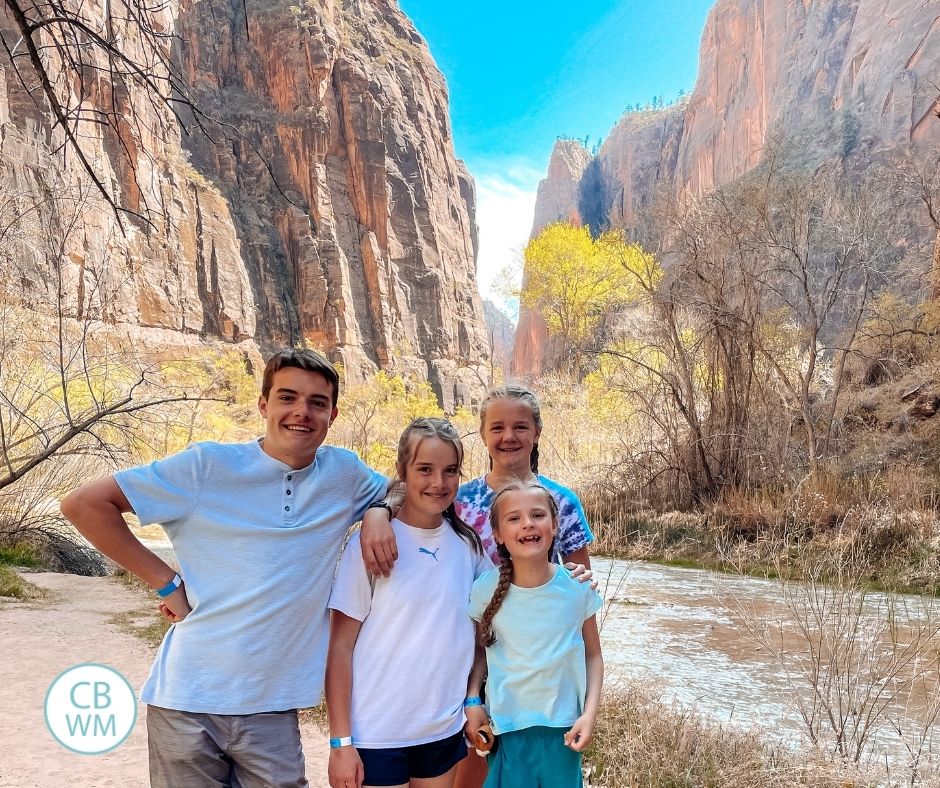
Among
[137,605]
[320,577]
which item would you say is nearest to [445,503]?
[320,577]

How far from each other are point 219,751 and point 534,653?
30.8 inches

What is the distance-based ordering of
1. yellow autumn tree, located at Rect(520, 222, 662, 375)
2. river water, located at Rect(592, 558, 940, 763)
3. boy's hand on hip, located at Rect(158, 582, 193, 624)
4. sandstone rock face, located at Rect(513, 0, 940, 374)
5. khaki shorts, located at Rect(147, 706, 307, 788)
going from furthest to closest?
1. sandstone rock face, located at Rect(513, 0, 940, 374)
2. yellow autumn tree, located at Rect(520, 222, 662, 375)
3. river water, located at Rect(592, 558, 940, 763)
4. boy's hand on hip, located at Rect(158, 582, 193, 624)
5. khaki shorts, located at Rect(147, 706, 307, 788)

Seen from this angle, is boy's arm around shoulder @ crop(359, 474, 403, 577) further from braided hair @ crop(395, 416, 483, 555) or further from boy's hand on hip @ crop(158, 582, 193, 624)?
boy's hand on hip @ crop(158, 582, 193, 624)

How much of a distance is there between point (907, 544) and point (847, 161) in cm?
3813

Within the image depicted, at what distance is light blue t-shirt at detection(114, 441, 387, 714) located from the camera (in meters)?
1.66

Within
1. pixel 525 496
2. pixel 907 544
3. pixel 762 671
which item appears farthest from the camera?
pixel 907 544

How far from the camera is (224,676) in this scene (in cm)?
165

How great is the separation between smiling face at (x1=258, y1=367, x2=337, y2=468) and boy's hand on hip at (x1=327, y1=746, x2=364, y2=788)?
705 millimetres

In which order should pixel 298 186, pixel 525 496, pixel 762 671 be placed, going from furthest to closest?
pixel 298 186 < pixel 762 671 < pixel 525 496

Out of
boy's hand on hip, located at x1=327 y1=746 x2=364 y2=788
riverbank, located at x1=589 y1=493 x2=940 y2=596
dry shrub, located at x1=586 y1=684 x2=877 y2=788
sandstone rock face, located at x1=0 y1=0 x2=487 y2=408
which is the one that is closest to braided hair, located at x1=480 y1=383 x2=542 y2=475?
boy's hand on hip, located at x1=327 y1=746 x2=364 y2=788

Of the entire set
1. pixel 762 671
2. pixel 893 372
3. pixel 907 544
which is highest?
pixel 893 372

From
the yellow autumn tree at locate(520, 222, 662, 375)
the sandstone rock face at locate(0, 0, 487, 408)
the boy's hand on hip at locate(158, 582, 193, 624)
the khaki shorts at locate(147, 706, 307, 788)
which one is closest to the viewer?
the khaki shorts at locate(147, 706, 307, 788)

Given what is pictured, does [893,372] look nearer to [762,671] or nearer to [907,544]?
[907,544]

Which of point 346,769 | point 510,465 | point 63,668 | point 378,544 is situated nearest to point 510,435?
point 510,465
